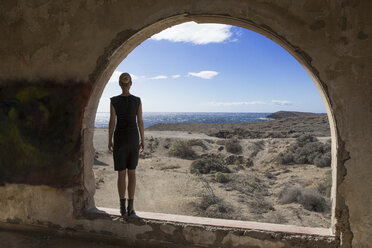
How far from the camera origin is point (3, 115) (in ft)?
11.7

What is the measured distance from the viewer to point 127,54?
3.44 meters

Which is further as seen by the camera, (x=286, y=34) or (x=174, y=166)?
(x=174, y=166)

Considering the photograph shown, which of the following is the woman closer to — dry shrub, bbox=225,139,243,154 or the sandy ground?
the sandy ground

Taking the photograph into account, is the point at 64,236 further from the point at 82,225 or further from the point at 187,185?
the point at 187,185

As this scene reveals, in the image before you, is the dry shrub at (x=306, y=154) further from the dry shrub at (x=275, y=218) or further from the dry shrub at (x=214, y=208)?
the dry shrub at (x=214, y=208)

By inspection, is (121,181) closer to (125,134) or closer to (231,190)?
(125,134)

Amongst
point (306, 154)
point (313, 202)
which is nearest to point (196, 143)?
point (306, 154)

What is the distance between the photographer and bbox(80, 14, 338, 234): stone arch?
2.78 meters

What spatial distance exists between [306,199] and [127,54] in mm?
5321

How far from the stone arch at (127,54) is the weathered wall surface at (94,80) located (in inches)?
0.5

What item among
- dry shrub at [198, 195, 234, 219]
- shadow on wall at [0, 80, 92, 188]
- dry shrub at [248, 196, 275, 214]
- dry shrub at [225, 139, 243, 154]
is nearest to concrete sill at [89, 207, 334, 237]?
shadow on wall at [0, 80, 92, 188]

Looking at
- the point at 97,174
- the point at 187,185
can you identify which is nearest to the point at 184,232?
the point at 187,185

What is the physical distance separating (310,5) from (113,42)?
89.1 inches

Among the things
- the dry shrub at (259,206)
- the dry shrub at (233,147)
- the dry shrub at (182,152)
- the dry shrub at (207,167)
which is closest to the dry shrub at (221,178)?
the dry shrub at (207,167)
